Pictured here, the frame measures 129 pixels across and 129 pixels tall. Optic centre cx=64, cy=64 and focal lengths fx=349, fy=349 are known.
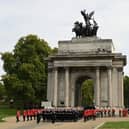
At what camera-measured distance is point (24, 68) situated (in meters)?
58.7

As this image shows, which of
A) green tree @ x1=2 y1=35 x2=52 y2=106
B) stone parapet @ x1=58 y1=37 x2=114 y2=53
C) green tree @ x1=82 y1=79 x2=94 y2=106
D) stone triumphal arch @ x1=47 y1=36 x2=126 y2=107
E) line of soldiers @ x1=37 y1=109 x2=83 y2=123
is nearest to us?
line of soldiers @ x1=37 y1=109 x2=83 y2=123

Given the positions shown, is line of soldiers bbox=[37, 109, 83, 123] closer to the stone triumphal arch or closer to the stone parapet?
the stone triumphal arch

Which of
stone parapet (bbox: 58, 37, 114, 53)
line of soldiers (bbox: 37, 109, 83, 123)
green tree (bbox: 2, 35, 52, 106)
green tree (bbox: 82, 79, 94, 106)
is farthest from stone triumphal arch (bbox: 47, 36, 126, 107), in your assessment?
green tree (bbox: 82, 79, 94, 106)

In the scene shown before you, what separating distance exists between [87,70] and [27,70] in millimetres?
11383

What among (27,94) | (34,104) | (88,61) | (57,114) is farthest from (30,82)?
(57,114)

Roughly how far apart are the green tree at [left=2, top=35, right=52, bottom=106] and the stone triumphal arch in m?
5.96

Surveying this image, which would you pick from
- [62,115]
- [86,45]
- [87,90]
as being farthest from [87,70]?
[87,90]

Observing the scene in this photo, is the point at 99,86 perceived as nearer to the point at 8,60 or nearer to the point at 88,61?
the point at 88,61

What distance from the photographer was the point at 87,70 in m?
52.9

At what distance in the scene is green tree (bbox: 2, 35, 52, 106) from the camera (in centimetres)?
5850

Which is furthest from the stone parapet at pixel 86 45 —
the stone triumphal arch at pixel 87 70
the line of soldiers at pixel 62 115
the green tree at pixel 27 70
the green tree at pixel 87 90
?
the green tree at pixel 87 90

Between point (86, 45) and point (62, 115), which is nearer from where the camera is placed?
point (62, 115)

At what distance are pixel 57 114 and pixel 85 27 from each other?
23959mm

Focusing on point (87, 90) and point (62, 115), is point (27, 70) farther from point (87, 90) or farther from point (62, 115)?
point (87, 90)
